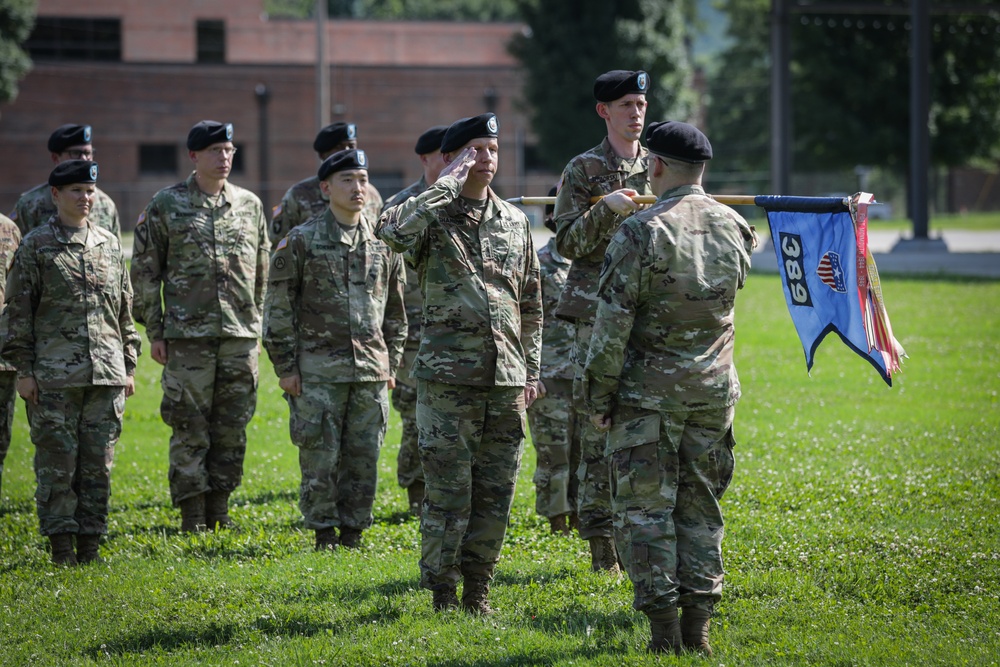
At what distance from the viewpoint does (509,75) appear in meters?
54.5

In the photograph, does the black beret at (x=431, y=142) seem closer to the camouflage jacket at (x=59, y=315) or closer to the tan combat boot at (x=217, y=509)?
the camouflage jacket at (x=59, y=315)

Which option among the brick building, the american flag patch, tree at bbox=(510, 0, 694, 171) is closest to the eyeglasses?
the american flag patch

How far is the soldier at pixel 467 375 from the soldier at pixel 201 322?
2.61 m

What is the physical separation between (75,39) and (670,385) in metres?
50.9

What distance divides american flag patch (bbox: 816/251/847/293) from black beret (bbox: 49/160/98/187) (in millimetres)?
4840

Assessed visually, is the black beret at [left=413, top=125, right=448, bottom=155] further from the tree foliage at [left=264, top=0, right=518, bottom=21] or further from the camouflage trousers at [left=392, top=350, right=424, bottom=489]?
the tree foliage at [left=264, top=0, right=518, bottom=21]

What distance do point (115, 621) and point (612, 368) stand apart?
311 cm

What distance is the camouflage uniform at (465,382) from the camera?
632cm

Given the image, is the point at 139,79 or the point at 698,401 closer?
the point at 698,401

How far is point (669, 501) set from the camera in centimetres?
559

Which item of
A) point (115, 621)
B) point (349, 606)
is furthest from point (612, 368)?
point (115, 621)

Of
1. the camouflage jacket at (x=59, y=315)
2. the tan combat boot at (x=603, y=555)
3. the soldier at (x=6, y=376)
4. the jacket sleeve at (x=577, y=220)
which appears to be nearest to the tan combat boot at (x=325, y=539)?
the camouflage jacket at (x=59, y=315)

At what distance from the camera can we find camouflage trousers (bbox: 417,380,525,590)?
20.8 ft

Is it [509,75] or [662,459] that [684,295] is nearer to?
[662,459]
